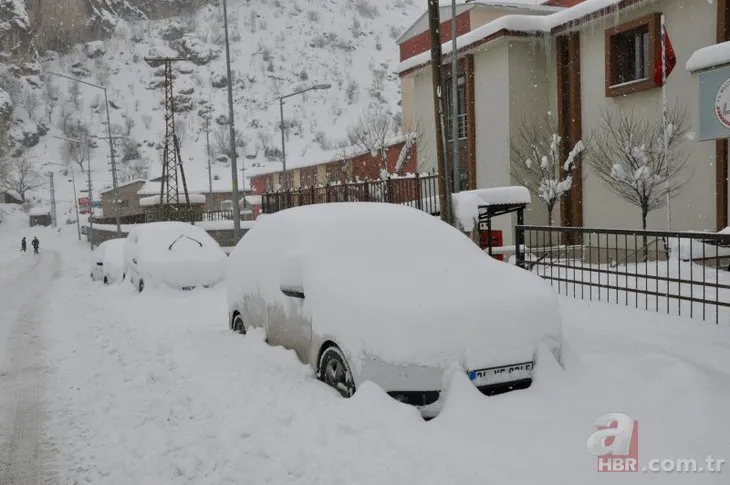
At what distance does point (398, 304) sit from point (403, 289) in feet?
0.97

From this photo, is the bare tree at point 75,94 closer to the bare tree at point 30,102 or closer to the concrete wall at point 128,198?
the bare tree at point 30,102

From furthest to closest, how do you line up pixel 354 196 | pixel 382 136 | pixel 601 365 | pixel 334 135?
pixel 334 135, pixel 382 136, pixel 354 196, pixel 601 365

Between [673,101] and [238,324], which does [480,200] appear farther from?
[673,101]

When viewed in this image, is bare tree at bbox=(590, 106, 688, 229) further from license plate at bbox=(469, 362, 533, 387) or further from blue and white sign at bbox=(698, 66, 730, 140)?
license plate at bbox=(469, 362, 533, 387)

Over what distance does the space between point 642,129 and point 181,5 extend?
15458cm

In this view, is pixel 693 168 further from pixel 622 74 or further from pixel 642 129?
pixel 622 74

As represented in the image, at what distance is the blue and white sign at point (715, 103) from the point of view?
8.05m

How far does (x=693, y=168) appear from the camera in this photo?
1772 cm

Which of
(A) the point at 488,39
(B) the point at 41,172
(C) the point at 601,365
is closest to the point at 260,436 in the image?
(C) the point at 601,365

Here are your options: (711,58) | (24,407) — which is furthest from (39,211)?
(711,58)

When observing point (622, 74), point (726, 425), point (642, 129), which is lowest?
point (726, 425)

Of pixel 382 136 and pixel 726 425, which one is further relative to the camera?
pixel 382 136

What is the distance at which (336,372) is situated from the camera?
537cm

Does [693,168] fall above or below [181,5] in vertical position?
below
